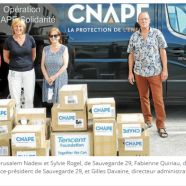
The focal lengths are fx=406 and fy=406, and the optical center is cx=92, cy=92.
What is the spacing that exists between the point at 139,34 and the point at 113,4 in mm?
704

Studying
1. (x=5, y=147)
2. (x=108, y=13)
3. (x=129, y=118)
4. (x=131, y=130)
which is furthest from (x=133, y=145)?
(x=108, y=13)

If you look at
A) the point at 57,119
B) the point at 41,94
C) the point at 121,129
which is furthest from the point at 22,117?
the point at 41,94

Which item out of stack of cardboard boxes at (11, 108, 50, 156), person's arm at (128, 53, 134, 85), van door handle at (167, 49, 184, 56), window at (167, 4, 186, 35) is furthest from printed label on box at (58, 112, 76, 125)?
window at (167, 4, 186, 35)

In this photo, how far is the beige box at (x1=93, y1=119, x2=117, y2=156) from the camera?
13.3 feet

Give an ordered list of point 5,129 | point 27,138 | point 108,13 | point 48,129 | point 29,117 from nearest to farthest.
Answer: point 27,138
point 5,129
point 29,117
point 48,129
point 108,13

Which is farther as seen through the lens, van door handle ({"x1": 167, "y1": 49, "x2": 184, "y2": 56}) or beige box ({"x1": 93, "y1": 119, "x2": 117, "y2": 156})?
van door handle ({"x1": 167, "y1": 49, "x2": 184, "y2": 56})

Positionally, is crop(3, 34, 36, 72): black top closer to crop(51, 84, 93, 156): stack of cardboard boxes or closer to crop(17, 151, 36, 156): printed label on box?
crop(51, 84, 93, 156): stack of cardboard boxes

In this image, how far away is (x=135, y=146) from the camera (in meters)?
4.10

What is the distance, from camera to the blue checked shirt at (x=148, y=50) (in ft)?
16.9

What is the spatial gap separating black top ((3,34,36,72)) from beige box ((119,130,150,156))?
194 cm

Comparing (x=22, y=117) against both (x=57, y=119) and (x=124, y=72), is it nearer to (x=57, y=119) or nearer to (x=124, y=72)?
(x=57, y=119)

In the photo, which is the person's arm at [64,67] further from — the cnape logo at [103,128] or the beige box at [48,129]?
the cnape logo at [103,128]

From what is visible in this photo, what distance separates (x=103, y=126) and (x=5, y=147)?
1.01 metres

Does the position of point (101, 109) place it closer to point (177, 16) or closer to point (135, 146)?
point (135, 146)
